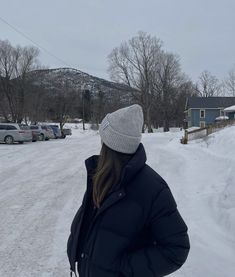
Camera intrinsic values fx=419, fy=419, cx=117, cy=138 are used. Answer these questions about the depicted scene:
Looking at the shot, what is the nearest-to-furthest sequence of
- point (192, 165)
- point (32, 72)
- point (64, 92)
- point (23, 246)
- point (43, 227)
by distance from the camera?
point (23, 246), point (43, 227), point (192, 165), point (32, 72), point (64, 92)

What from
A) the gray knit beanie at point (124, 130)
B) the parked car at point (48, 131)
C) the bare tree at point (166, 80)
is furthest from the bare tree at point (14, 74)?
the gray knit beanie at point (124, 130)

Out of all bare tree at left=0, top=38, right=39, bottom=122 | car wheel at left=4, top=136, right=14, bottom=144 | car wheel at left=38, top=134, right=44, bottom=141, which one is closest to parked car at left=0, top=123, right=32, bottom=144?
car wheel at left=4, top=136, right=14, bottom=144

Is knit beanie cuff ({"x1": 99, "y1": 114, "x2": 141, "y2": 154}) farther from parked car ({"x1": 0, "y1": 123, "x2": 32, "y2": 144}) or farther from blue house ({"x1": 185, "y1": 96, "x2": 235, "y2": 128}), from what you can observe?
blue house ({"x1": 185, "y1": 96, "x2": 235, "y2": 128})

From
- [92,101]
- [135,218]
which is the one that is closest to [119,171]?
[135,218]

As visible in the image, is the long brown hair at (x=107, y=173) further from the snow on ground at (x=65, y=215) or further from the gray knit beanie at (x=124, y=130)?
the snow on ground at (x=65, y=215)

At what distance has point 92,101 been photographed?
10525 centimetres

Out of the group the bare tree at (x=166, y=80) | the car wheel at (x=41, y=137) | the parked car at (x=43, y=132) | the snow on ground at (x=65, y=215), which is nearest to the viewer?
the snow on ground at (x=65, y=215)

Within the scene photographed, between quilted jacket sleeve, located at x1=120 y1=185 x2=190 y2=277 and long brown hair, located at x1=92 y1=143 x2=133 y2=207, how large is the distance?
0.27 meters

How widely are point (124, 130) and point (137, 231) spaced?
0.57 m

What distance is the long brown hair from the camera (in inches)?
91.7

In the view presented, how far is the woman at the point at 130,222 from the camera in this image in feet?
7.26

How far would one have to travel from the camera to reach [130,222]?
2.23m

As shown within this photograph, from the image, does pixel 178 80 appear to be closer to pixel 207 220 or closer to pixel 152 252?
pixel 207 220

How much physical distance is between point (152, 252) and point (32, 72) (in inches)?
2397
